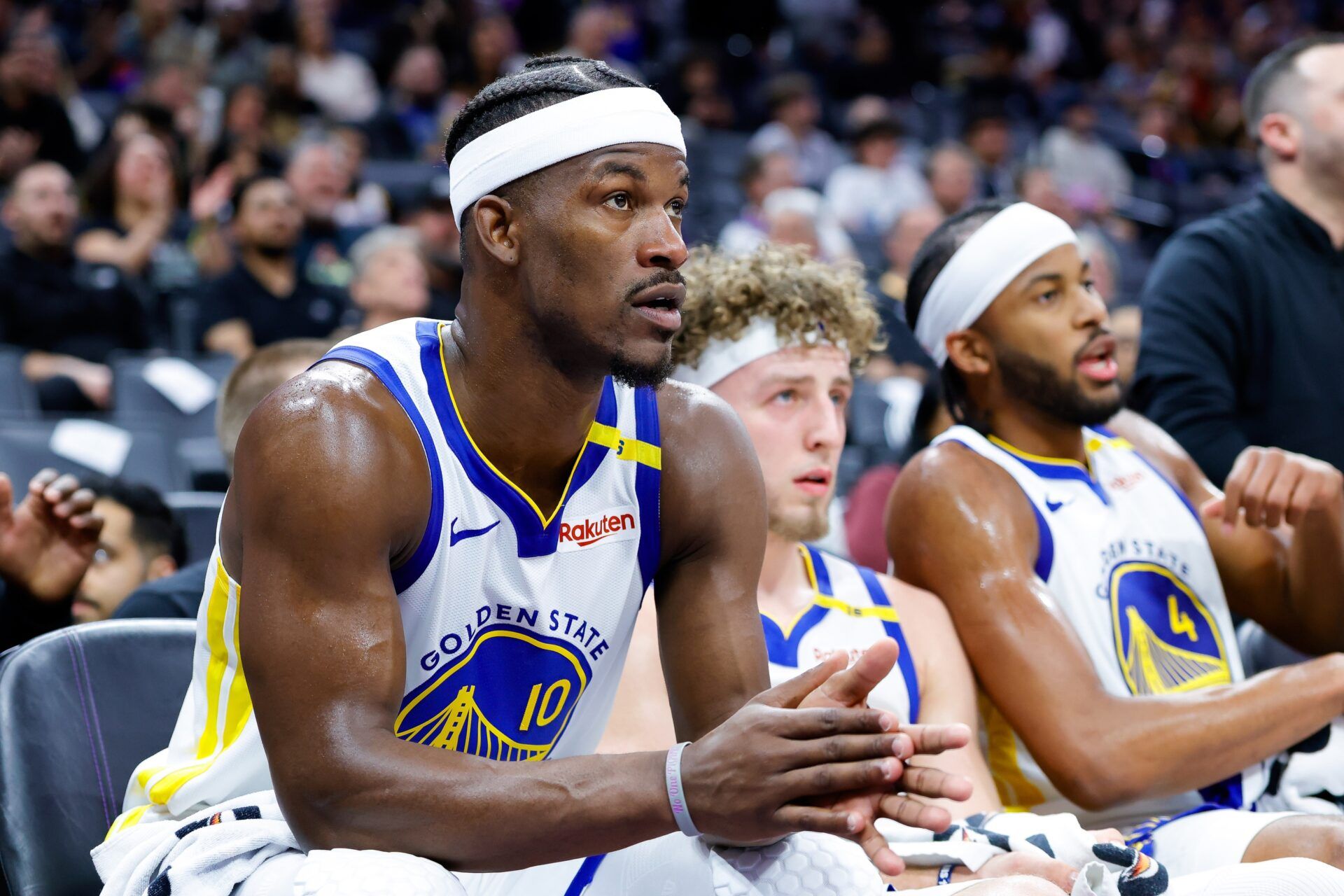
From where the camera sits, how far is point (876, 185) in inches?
399

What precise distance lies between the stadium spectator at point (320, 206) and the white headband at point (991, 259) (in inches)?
186

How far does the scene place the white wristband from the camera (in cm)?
183

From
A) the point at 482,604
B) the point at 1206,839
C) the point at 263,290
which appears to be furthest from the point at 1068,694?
the point at 263,290

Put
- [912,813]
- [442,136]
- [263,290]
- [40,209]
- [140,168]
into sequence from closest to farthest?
1. [912,813]
2. [40,209]
3. [263,290]
4. [140,168]
5. [442,136]

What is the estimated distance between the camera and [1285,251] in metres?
4.21

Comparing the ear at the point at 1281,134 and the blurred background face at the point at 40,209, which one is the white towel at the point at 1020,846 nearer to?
the ear at the point at 1281,134

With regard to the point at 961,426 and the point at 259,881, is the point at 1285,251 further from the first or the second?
the point at 259,881

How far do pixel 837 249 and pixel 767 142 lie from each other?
1.79 metres

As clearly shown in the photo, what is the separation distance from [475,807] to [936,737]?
2.04 ft

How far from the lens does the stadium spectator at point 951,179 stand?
9453mm

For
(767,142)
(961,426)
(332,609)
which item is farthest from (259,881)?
(767,142)

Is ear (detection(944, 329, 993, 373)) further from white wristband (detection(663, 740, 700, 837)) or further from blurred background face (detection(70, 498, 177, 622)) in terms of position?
blurred background face (detection(70, 498, 177, 622))

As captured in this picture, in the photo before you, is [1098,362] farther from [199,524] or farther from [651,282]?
[199,524]

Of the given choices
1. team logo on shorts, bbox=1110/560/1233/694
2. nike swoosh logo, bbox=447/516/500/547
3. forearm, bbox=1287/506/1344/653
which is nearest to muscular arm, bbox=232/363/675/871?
nike swoosh logo, bbox=447/516/500/547
